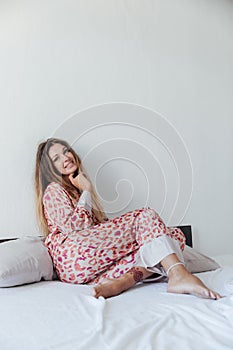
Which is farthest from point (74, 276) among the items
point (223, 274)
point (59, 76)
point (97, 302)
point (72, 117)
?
point (59, 76)

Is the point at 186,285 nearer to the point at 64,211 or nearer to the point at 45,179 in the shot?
the point at 64,211

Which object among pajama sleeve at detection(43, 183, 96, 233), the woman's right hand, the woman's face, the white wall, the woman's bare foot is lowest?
the woman's bare foot

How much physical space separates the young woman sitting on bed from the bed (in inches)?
3.3

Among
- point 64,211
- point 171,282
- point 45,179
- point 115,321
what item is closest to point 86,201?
point 64,211

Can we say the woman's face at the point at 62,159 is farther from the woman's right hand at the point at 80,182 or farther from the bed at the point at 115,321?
the bed at the point at 115,321

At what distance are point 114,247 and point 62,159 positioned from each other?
0.64 metres

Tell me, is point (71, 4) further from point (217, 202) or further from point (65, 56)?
point (217, 202)

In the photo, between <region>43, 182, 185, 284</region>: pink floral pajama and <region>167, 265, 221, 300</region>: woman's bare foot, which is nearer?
<region>167, 265, 221, 300</region>: woman's bare foot

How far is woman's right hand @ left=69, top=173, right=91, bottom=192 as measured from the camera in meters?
2.11

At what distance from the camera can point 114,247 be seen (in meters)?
1.67

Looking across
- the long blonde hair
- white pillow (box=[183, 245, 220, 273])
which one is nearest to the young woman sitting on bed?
the long blonde hair

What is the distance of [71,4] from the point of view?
222 cm

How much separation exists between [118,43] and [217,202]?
1046 mm

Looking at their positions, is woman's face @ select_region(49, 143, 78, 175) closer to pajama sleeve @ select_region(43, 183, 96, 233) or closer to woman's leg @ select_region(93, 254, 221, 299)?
pajama sleeve @ select_region(43, 183, 96, 233)
